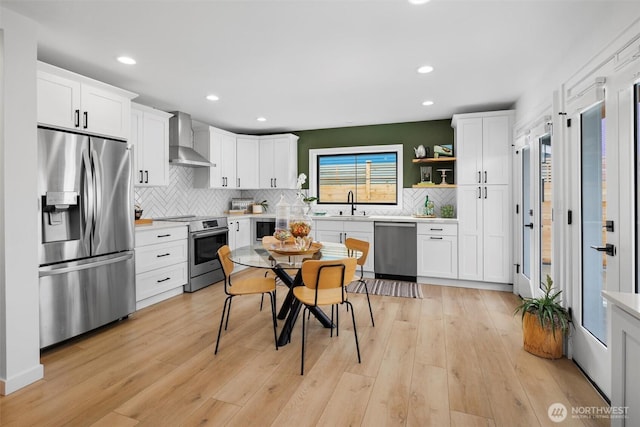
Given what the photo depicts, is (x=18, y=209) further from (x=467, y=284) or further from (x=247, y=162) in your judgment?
(x=467, y=284)

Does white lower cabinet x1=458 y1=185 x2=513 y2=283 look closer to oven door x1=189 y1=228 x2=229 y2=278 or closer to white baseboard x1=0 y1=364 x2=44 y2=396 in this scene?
oven door x1=189 y1=228 x2=229 y2=278

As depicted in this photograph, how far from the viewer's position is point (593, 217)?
88.6 inches

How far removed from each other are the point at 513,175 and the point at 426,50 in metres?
2.39

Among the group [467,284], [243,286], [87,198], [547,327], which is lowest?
[467,284]

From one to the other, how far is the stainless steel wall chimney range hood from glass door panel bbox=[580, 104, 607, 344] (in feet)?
14.2

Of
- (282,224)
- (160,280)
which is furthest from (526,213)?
(160,280)

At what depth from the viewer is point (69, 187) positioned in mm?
2699

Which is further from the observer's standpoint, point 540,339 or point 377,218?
point 377,218

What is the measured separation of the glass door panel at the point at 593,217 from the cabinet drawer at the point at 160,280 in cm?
404

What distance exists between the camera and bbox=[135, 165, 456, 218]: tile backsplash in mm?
4590

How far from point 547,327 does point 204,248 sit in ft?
12.9

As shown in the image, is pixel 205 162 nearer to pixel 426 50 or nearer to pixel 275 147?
pixel 275 147

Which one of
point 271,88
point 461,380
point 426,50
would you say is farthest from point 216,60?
point 461,380

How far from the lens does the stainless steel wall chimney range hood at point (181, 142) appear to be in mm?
→ 4496
